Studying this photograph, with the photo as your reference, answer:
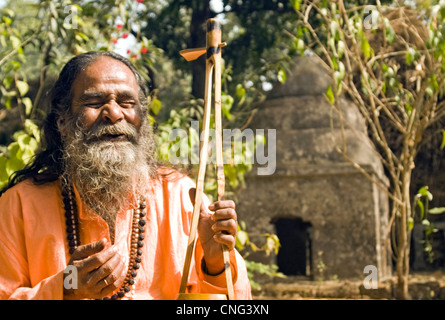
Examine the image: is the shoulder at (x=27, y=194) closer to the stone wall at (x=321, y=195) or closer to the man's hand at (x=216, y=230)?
the man's hand at (x=216, y=230)

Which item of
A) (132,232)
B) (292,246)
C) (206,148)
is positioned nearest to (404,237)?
(132,232)

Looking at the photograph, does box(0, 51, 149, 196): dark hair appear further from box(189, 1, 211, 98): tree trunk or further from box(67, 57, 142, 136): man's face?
box(189, 1, 211, 98): tree trunk

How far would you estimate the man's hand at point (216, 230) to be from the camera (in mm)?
2064

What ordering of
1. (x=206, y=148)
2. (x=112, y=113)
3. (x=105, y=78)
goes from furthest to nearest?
(x=105, y=78) → (x=112, y=113) → (x=206, y=148)

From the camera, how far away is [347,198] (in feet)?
30.3

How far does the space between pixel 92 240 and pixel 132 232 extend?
18cm

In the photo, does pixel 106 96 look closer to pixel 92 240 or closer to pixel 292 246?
pixel 92 240

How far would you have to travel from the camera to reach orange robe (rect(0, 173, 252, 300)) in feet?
7.96

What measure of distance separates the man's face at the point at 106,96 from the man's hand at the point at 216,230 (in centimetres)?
65

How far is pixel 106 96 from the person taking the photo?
265 cm

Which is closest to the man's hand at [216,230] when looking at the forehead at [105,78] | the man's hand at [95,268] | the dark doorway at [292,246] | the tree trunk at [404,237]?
the man's hand at [95,268]

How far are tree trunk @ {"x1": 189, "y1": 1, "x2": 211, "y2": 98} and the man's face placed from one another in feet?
23.0

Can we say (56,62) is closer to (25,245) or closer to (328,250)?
(25,245)

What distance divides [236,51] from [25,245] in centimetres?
991
